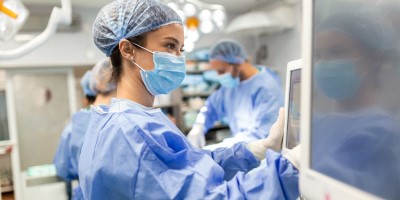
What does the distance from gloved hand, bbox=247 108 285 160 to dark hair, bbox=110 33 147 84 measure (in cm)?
52

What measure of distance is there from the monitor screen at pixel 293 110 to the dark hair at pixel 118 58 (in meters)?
0.50

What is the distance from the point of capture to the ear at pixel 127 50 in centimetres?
97

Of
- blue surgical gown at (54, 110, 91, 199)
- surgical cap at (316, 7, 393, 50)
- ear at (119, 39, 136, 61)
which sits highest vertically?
ear at (119, 39, 136, 61)

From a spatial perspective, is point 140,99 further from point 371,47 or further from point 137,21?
point 371,47

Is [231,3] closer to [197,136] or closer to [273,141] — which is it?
[197,136]

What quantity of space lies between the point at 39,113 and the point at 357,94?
4187mm

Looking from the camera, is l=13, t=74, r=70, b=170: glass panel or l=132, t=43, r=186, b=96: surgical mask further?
l=13, t=74, r=70, b=170: glass panel

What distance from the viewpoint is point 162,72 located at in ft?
3.29

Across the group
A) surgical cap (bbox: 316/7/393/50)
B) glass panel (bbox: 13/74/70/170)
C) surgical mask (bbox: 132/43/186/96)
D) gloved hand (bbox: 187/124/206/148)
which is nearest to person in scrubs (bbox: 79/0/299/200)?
A: surgical mask (bbox: 132/43/186/96)

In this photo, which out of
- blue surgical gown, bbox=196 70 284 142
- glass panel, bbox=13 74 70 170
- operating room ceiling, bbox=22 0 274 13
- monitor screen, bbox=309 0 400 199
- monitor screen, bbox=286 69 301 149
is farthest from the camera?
glass panel, bbox=13 74 70 170

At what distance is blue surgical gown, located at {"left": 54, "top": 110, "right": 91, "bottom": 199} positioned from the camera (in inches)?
80.9

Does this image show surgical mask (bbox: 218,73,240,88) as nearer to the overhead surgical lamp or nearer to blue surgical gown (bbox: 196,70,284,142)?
blue surgical gown (bbox: 196,70,284,142)

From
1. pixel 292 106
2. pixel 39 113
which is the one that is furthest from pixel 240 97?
pixel 39 113

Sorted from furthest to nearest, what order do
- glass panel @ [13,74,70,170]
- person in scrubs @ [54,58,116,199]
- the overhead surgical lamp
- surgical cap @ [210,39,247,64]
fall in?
glass panel @ [13,74,70,170] → surgical cap @ [210,39,247,64] → person in scrubs @ [54,58,116,199] → the overhead surgical lamp
